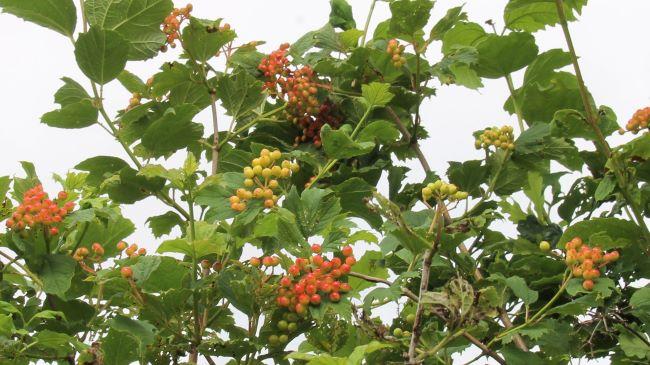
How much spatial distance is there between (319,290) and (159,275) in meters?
0.51

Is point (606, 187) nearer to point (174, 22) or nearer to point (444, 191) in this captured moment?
point (444, 191)

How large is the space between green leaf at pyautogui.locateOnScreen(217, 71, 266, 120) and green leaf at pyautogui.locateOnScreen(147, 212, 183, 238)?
42cm

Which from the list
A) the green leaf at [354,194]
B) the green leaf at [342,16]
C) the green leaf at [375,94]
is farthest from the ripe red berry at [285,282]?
the green leaf at [342,16]

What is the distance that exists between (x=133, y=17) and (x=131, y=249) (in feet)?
2.86

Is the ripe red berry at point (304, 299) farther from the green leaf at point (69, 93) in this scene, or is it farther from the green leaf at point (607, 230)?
the green leaf at point (69, 93)

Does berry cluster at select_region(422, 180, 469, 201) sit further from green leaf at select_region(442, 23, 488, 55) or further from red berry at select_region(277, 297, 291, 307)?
green leaf at select_region(442, 23, 488, 55)

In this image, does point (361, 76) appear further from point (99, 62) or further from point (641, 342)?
point (641, 342)

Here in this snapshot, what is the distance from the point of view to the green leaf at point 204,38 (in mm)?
3166

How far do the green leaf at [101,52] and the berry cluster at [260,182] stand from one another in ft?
2.19

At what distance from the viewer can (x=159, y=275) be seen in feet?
8.47

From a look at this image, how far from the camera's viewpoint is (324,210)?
97.4 inches

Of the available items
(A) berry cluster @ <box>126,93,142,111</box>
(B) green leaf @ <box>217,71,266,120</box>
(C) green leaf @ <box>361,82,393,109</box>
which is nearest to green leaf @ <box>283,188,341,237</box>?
(C) green leaf @ <box>361,82,393,109</box>

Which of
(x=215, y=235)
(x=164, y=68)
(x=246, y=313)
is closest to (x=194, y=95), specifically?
(x=164, y=68)

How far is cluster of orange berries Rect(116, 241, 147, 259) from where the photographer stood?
2592 millimetres
